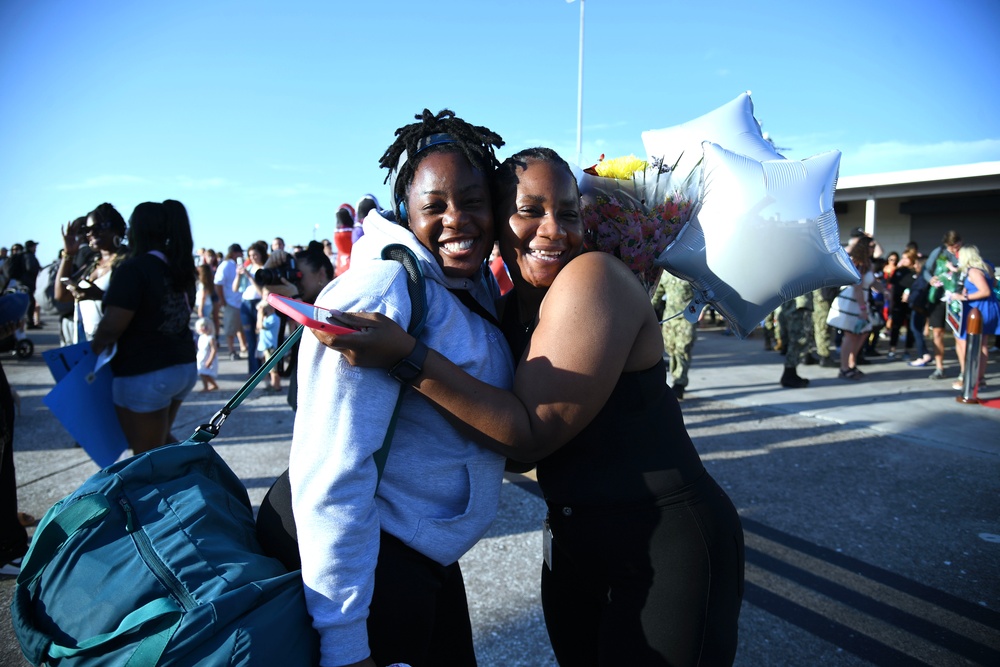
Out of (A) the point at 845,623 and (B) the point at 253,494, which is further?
(B) the point at 253,494

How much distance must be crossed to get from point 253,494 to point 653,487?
386 centimetres

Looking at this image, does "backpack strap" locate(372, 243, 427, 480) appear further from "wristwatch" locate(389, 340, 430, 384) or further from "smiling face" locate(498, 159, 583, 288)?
"smiling face" locate(498, 159, 583, 288)

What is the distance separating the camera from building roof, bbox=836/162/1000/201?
14.6 metres

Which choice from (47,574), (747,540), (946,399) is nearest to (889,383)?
(946,399)

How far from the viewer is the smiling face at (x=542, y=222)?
5.11 feet

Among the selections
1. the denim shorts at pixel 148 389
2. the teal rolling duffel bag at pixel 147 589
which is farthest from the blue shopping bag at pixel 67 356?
the teal rolling duffel bag at pixel 147 589

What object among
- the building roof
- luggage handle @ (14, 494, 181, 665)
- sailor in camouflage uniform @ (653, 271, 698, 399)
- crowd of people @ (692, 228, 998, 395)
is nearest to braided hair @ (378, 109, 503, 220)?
luggage handle @ (14, 494, 181, 665)

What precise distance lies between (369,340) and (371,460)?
0.86ft

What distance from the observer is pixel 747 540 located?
3.76 meters

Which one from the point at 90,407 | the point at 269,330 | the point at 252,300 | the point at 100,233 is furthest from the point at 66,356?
the point at 252,300

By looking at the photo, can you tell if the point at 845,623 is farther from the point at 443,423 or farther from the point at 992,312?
the point at 992,312

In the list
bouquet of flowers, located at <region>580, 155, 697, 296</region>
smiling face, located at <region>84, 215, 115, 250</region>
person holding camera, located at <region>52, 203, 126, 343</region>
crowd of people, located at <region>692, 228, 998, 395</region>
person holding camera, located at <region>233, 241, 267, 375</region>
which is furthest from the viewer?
person holding camera, located at <region>233, 241, 267, 375</region>

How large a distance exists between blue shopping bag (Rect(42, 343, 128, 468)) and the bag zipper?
2627 millimetres

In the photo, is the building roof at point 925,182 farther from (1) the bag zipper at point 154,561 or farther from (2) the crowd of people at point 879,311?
(1) the bag zipper at point 154,561
